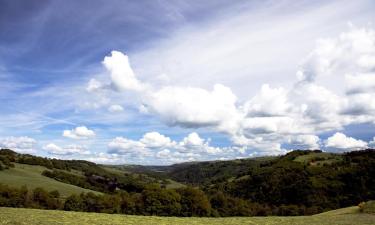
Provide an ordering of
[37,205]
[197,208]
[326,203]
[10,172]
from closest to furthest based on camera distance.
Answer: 1. [197,208]
2. [37,205]
3. [10,172]
4. [326,203]

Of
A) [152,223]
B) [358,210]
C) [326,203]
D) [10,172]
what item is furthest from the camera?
[326,203]

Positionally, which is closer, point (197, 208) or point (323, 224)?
point (323, 224)

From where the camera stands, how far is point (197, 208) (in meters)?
117

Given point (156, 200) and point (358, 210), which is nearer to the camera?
point (358, 210)

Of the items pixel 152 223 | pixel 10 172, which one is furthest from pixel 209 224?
pixel 10 172

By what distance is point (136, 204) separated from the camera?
12031cm

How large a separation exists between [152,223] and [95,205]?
95.2 metres

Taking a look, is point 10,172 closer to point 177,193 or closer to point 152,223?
point 177,193

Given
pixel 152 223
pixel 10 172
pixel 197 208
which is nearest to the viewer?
pixel 152 223

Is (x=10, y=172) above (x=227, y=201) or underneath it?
above

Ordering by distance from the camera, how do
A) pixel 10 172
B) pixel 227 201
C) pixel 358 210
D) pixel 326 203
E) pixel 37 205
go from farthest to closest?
pixel 326 203
pixel 10 172
pixel 227 201
pixel 37 205
pixel 358 210

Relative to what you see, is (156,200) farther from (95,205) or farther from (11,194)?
(11,194)

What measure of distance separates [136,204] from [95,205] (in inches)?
471

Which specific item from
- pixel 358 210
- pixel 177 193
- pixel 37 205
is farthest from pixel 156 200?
pixel 358 210
